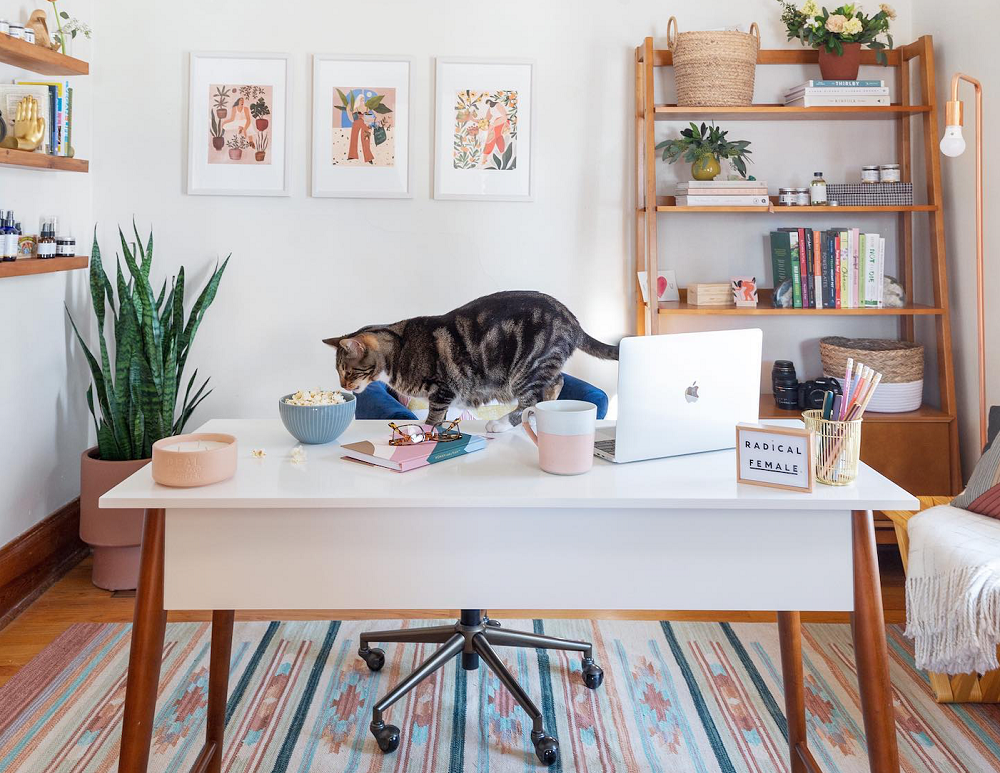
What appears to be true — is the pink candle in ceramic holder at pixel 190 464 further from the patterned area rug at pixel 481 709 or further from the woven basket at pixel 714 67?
the woven basket at pixel 714 67

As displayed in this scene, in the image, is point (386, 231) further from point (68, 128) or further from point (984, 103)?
point (984, 103)

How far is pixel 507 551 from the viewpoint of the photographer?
4.89 ft

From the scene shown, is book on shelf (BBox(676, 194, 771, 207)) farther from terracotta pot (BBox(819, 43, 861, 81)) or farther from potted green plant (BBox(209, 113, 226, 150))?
potted green plant (BBox(209, 113, 226, 150))

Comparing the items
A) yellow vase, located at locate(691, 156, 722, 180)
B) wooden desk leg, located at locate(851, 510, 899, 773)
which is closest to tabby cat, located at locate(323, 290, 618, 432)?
wooden desk leg, located at locate(851, 510, 899, 773)

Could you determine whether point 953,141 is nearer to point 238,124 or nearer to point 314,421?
point 314,421

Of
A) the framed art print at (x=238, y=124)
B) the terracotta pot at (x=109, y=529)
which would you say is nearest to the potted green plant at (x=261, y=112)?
the framed art print at (x=238, y=124)

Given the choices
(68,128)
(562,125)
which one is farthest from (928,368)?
(68,128)

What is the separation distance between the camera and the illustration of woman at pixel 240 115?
11.1 feet

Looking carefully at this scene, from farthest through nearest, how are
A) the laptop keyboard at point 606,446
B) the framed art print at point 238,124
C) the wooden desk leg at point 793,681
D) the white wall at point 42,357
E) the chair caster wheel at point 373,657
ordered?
1. the framed art print at point 238,124
2. the white wall at point 42,357
3. the chair caster wheel at point 373,657
4. the wooden desk leg at point 793,681
5. the laptop keyboard at point 606,446

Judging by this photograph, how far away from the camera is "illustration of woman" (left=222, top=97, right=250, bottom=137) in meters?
3.39

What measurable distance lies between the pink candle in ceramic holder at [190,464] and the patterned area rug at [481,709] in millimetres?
838

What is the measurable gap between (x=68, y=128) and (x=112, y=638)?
1653 mm

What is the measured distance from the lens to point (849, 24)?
10.3 ft

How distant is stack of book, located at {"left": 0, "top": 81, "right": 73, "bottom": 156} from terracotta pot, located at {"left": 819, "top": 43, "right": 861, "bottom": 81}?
2680 mm
